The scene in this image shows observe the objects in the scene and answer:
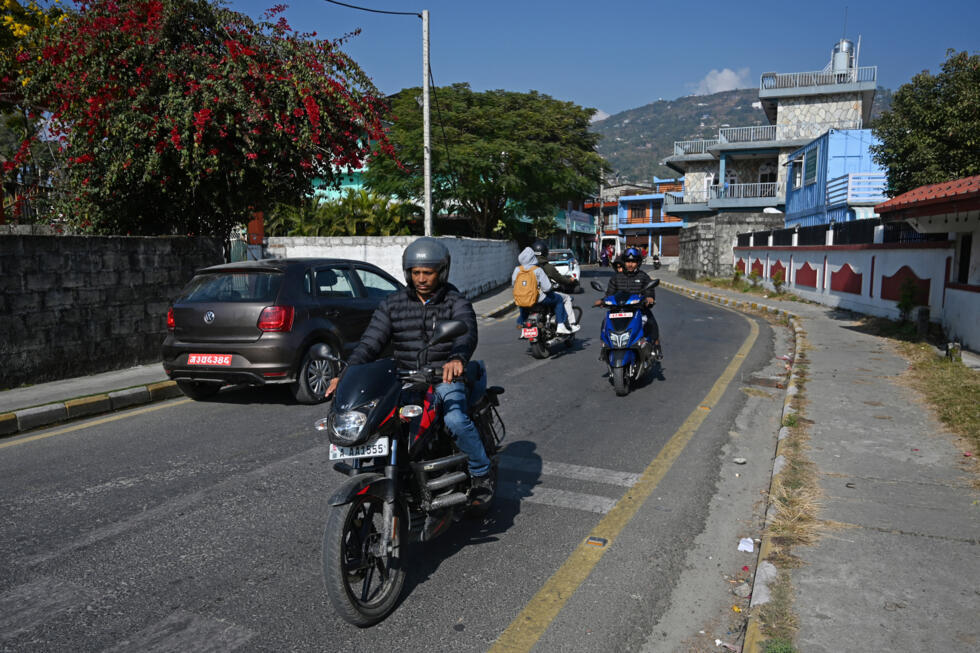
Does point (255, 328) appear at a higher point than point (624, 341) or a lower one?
higher

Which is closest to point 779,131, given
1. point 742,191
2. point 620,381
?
point 742,191

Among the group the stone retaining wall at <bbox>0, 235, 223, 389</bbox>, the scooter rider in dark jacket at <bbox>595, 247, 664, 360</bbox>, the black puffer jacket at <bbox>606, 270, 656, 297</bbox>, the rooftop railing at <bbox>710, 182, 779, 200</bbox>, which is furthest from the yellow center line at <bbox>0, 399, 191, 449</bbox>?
the rooftop railing at <bbox>710, 182, 779, 200</bbox>

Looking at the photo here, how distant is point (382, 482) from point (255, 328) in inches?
187

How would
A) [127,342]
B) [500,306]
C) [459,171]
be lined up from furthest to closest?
[459,171], [500,306], [127,342]

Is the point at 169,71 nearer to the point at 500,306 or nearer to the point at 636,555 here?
the point at 636,555

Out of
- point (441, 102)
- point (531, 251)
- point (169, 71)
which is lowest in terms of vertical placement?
point (531, 251)

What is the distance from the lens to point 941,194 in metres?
9.71

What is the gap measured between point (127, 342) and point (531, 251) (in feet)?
19.8

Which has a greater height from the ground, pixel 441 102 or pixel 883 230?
pixel 441 102

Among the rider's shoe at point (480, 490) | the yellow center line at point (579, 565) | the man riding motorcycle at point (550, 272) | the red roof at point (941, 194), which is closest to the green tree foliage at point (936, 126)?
the red roof at point (941, 194)

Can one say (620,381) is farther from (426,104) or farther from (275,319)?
(426,104)

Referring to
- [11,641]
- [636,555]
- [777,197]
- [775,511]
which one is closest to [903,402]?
[775,511]

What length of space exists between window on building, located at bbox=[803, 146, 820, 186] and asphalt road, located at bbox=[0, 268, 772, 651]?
28.2 meters

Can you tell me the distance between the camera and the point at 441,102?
111 ft
